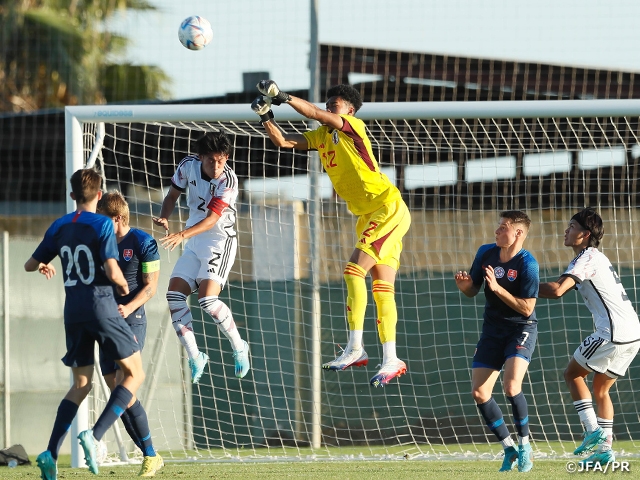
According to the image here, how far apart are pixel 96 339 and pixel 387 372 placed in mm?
2157

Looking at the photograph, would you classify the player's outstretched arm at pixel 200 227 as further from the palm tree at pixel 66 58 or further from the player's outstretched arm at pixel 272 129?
the palm tree at pixel 66 58

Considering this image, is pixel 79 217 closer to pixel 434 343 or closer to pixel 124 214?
pixel 124 214

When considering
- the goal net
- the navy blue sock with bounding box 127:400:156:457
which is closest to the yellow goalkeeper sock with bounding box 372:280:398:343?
the navy blue sock with bounding box 127:400:156:457

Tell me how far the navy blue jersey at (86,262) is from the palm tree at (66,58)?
443 inches

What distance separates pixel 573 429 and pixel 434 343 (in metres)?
1.81

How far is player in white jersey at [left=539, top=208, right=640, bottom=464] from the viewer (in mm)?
7422

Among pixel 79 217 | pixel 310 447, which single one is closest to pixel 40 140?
pixel 310 447

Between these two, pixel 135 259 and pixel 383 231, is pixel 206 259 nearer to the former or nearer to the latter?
pixel 135 259

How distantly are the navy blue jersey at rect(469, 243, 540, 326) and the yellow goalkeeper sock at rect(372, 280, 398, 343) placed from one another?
28.7 inches

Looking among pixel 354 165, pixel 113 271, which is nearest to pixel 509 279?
pixel 354 165

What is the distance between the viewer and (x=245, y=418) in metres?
10.8

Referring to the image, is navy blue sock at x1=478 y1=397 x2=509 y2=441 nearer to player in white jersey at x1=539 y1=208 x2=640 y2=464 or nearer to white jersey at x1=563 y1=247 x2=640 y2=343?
player in white jersey at x1=539 y1=208 x2=640 y2=464

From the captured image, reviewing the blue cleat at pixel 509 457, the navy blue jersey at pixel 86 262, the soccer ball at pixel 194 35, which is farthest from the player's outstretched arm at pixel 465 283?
the soccer ball at pixel 194 35

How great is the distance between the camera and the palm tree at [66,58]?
1862cm
